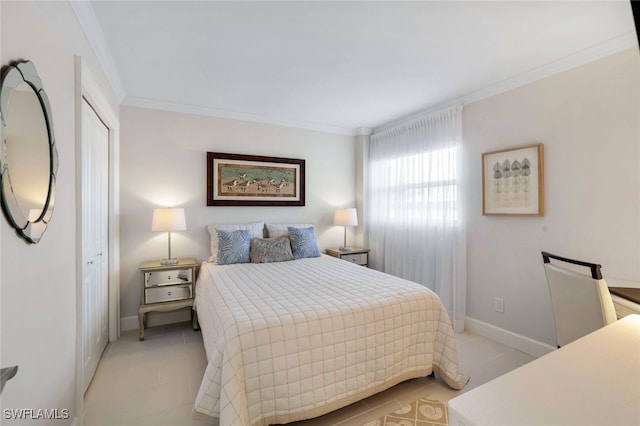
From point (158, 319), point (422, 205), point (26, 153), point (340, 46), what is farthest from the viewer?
point (422, 205)

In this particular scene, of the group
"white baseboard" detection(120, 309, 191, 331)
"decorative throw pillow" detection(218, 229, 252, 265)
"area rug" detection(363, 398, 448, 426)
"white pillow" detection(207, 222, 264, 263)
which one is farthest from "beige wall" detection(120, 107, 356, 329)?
"area rug" detection(363, 398, 448, 426)

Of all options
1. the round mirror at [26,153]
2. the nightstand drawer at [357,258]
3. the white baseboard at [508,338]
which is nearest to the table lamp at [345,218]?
the nightstand drawer at [357,258]

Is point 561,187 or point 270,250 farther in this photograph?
point 270,250

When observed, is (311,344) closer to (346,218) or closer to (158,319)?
(158,319)

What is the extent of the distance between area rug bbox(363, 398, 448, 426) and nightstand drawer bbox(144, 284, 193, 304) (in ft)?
7.35

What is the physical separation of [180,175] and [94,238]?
1301mm

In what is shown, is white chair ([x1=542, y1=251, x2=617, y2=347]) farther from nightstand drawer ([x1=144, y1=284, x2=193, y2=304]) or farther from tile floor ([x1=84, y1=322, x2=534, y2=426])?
nightstand drawer ([x1=144, y1=284, x2=193, y2=304])

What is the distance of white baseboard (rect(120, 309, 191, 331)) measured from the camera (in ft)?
10.3

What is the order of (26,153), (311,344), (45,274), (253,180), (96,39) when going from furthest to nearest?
(253,180) → (96,39) → (311,344) → (45,274) → (26,153)

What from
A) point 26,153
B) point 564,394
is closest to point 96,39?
point 26,153

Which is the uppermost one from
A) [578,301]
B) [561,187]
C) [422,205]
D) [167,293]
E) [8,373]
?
[561,187]

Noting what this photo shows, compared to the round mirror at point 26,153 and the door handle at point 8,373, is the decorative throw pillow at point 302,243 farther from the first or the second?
the door handle at point 8,373

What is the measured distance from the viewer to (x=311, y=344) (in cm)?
166

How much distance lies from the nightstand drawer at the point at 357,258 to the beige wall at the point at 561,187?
1.46 meters
